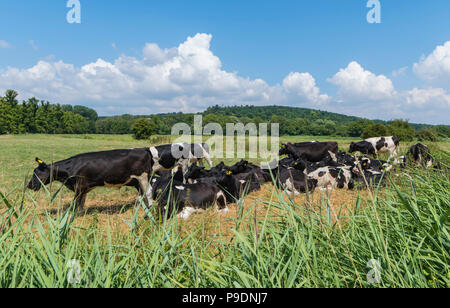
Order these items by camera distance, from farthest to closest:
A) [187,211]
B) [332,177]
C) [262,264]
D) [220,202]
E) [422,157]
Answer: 1. [422,157]
2. [332,177]
3. [220,202]
4. [187,211]
5. [262,264]

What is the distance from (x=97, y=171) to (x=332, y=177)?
687 centimetres

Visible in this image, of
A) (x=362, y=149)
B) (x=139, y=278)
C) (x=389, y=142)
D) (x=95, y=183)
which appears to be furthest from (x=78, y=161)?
(x=389, y=142)

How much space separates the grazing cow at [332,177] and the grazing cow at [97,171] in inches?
206

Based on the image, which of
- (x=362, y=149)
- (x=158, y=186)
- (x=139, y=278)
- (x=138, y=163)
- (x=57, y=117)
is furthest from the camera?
(x=57, y=117)

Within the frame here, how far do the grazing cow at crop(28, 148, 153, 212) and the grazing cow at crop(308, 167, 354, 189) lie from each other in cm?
523

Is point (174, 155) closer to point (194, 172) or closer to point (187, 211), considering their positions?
Result: point (194, 172)

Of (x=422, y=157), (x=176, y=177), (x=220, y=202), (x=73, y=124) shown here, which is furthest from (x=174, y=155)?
(x=73, y=124)

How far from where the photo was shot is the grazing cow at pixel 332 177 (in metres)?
8.89

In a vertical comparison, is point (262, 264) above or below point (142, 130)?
below

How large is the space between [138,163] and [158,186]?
122 centimetres

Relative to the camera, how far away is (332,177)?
9.02 meters

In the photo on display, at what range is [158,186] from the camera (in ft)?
23.0

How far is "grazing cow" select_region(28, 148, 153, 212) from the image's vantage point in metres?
6.76
